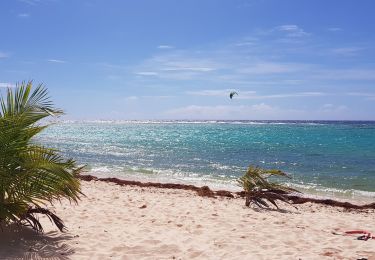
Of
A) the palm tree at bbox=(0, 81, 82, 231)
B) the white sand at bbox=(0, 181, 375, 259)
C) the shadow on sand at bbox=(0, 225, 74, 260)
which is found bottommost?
the white sand at bbox=(0, 181, 375, 259)

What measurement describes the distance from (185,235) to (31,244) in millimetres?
2579

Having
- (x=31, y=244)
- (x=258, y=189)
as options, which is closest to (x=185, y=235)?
(x=31, y=244)

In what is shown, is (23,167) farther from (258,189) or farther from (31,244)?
(258,189)

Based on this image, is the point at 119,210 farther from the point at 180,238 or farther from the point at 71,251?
the point at 71,251

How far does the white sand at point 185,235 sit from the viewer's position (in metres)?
5.75

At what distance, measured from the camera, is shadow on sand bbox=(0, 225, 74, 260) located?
17.7 feet

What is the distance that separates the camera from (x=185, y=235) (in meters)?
6.91

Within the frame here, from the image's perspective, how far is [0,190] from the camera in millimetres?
5355

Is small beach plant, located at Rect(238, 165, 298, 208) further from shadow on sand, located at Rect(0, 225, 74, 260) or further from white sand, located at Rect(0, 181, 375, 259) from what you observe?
shadow on sand, located at Rect(0, 225, 74, 260)

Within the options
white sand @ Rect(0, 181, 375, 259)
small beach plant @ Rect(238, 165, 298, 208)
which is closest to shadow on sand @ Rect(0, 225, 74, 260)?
white sand @ Rect(0, 181, 375, 259)

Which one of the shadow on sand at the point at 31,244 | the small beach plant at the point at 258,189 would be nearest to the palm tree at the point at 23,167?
the shadow on sand at the point at 31,244

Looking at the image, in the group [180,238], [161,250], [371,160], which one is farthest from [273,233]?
[371,160]

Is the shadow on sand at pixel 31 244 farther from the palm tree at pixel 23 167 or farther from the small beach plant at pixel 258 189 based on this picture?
the small beach plant at pixel 258 189

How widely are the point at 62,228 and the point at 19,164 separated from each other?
1.71 m
